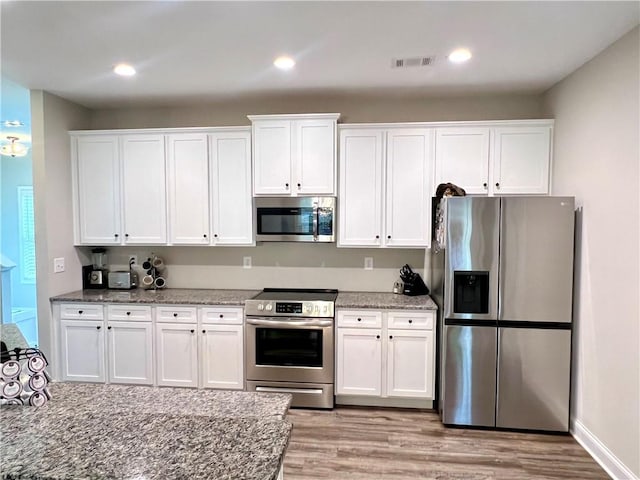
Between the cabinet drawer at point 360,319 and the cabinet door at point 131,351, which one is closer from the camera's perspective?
the cabinet drawer at point 360,319

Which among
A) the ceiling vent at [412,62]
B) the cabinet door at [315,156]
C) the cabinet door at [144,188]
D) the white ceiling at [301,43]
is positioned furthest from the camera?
the cabinet door at [144,188]

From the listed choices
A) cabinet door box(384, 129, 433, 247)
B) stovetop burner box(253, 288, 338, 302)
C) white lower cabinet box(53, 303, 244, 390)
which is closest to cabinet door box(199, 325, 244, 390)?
white lower cabinet box(53, 303, 244, 390)

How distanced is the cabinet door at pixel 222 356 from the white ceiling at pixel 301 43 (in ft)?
7.10

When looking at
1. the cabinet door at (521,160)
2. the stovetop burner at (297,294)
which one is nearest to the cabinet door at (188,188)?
the stovetop burner at (297,294)

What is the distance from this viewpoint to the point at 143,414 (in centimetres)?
123

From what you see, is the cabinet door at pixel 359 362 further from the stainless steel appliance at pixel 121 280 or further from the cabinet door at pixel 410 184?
the stainless steel appliance at pixel 121 280

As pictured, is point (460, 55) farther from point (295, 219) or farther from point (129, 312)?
point (129, 312)

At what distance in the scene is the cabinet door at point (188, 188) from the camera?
355cm

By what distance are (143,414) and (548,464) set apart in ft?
8.67

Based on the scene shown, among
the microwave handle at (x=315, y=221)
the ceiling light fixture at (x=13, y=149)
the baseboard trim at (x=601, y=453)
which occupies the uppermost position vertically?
the ceiling light fixture at (x=13, y=149)

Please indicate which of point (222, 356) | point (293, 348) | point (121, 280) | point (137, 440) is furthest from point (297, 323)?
point (137, 440)

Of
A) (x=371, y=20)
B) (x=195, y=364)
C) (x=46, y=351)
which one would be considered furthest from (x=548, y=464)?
(x=46, y=351)

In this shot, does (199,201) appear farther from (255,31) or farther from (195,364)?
(255,31)

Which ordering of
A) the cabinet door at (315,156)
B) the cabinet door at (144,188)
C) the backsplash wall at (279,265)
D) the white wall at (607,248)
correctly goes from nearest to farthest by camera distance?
the white wall at (607,248) → the cabinet door at (315,156) → the cabinet door at (144,188) → the backsplash wall at (279,265)
